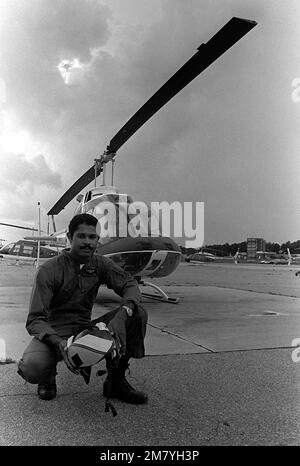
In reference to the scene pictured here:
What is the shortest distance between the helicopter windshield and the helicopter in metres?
0.02

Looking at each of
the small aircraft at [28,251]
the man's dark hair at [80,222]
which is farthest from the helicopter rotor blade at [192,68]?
the small aircraft at [28,251]

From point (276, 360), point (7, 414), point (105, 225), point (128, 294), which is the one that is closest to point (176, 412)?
point (128, 294)

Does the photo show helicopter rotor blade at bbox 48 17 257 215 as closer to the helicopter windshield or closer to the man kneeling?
the helicopter windshield

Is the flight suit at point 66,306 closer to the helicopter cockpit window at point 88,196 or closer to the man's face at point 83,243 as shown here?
the man's face at point 83,243

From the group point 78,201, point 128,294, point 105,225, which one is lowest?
point 128,294

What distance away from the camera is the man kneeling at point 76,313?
252 cm

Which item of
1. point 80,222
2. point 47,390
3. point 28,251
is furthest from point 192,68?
point 28,251

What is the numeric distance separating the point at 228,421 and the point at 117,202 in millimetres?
5785

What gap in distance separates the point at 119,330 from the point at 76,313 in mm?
531

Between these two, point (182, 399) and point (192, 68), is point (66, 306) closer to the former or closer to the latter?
point (182, 399)

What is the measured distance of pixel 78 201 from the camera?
391 inches

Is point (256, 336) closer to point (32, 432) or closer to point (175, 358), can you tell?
point (175, 358)

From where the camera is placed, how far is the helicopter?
4.36m

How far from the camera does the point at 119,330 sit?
2.52 m
